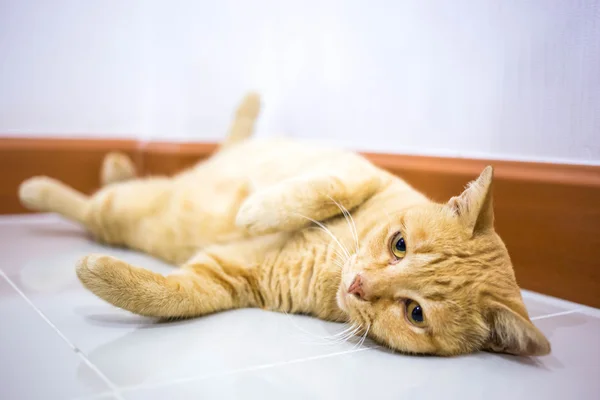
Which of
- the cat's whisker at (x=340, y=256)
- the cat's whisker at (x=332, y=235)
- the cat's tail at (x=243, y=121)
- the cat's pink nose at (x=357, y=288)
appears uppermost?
the cat's tail at (x=243, y=121)

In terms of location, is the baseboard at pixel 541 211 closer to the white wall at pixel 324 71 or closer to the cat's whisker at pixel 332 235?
the white wall at pixel 324 71

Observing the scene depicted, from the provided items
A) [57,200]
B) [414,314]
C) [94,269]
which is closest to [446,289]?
[414,314]

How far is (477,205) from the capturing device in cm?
119

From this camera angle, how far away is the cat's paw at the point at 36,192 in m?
2.15

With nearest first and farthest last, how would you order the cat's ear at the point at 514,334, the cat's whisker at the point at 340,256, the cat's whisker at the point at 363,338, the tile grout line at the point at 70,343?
the tile grout line at the point at 70,343, the cat's ear at the point at 514,334, the cat's whisker at the point at 363,338, the cat's whisker at the point at 340,256

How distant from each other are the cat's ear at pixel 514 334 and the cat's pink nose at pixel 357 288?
262 millimetres

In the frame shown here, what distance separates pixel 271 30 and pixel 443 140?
0.94 meters

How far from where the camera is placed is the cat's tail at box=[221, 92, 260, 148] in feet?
7.68

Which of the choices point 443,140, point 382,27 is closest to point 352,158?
point 443,140

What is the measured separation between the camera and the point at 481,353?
4.09 ft

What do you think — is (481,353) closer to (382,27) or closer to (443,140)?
(443,140)

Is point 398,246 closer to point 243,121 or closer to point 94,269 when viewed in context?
point 94,269

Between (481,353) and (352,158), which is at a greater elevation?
(352,158)

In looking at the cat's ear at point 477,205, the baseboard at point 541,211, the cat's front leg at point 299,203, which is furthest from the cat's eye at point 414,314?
the baseboard at point 541,211
